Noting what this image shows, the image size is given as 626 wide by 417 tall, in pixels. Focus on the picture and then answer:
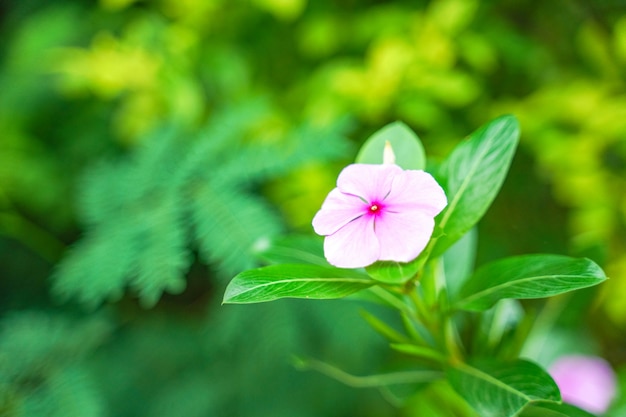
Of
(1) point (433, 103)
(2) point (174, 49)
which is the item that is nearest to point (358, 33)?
(1) point (433, 103)

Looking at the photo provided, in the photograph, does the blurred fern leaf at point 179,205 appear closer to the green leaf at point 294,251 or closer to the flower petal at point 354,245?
the green leaf at point 294,251

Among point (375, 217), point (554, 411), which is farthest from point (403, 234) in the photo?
point (554, 411)

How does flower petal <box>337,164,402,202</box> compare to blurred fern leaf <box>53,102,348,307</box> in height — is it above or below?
above

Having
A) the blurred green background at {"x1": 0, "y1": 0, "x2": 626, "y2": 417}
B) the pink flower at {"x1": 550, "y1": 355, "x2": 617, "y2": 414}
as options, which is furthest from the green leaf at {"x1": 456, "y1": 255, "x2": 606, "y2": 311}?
the blurred green background at {"x1": 0, "y1": 0, "x2": 626, "y2": 417}

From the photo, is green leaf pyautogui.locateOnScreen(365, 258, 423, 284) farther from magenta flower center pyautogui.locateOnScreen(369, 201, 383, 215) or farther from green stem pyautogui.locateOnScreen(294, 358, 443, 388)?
green stem pyautogui.locateOnScreen(294, 358, 443, 388)

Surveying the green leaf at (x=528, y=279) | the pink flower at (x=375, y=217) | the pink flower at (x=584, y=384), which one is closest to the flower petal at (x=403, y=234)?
the pink flower at (x=375, y=217)

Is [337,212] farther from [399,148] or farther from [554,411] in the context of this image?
[554,411]

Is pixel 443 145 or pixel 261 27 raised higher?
pixel 261 27

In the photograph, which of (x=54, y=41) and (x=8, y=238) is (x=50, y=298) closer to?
(x=8, y=238)
